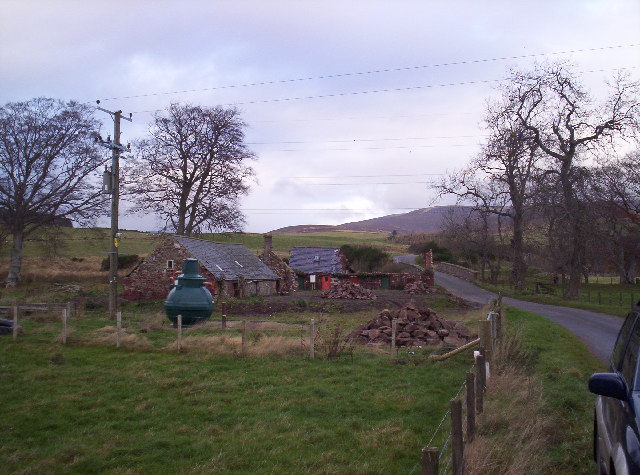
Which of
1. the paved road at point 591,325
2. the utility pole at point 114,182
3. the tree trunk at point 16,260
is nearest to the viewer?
the paved road at point 591,325

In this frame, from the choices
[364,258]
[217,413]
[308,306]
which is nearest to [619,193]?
[308,306]

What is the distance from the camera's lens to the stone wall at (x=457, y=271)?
63.4 metres

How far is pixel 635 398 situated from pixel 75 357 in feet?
45.0

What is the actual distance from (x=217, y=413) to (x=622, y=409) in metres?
6.57

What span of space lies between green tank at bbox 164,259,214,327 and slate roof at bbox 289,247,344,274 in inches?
1379

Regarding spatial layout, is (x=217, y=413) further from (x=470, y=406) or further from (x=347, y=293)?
(x=347, y=293)

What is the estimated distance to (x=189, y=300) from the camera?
22.7 meters

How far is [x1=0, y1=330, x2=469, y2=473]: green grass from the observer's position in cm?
750

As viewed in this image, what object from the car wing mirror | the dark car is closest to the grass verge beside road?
the dark car

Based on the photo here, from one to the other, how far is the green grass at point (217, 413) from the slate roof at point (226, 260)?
73.1 ft

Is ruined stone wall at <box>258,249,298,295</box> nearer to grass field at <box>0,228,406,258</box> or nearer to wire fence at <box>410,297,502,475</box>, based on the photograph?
grass field at <box>0,228,406,258</box>

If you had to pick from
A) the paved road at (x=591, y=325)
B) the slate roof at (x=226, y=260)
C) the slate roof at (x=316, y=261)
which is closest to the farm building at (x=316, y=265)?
the slate roof at (x=316, y=261)

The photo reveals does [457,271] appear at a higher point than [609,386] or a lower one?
lower

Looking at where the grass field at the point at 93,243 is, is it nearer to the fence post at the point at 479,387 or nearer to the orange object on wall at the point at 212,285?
the orange object on wall at the point at 212,285
